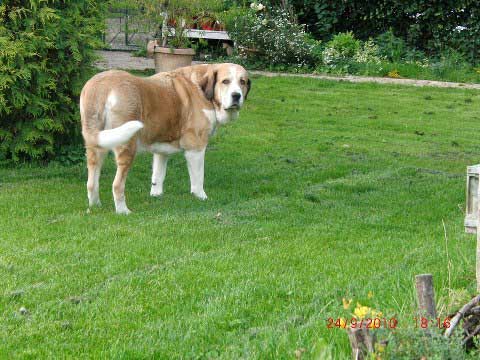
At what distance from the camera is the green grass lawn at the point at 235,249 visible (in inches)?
163

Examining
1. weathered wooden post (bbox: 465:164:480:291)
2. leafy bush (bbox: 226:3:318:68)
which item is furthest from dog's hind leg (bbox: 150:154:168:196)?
leafy bush (bbox: 226:3:318:68)

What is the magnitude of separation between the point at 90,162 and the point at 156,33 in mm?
10338

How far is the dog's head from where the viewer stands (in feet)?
26.4

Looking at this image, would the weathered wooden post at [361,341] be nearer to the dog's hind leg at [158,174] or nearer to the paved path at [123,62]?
the dog's hind leg at [158,174]

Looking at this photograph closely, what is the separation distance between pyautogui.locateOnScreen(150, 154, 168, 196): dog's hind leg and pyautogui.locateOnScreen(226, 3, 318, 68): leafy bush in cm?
1060

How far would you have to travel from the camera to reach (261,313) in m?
4.46

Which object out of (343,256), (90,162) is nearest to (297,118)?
(90,162)

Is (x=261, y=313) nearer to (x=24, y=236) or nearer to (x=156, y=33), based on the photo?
(x=24, y=236)

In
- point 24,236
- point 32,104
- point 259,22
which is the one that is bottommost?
point 24,236

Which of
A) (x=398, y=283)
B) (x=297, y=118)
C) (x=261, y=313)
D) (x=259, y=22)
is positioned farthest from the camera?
(x=259, y=22)
